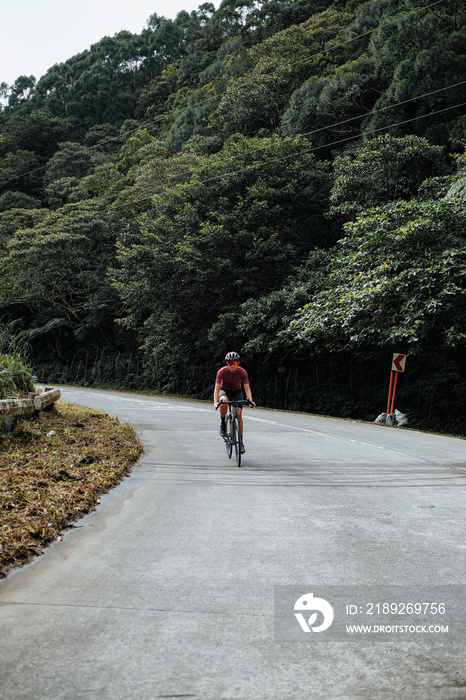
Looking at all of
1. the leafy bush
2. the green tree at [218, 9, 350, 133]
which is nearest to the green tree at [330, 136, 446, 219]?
the green tree at [218, 9, 350, 133]

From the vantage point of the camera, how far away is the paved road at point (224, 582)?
9.57 feet

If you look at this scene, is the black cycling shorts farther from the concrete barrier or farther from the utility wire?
the utility wire

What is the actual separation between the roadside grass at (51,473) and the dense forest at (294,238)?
8957mm

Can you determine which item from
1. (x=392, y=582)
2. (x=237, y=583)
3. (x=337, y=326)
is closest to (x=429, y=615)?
(x=392, y=582)

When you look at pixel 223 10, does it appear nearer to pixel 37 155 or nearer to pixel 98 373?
pixel 37 155

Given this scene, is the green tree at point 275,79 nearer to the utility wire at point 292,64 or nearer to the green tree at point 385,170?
the utility wire at point 292,64

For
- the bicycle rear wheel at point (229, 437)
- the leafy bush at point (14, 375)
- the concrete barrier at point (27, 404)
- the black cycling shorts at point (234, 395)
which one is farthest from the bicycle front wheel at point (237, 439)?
the leafy bush at point (14, 375)

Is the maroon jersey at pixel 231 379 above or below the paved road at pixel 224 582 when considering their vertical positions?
above

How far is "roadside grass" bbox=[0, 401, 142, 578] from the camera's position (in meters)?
5.30

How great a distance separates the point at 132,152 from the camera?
181 feet

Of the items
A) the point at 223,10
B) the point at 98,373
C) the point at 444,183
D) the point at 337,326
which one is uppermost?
the point at 223,10

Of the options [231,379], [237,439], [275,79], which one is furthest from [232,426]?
[275,79]

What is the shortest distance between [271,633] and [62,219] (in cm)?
4073

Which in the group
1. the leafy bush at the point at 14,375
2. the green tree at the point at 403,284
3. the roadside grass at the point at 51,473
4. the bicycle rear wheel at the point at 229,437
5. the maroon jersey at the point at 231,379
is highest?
the green tree at the point at 403,284
